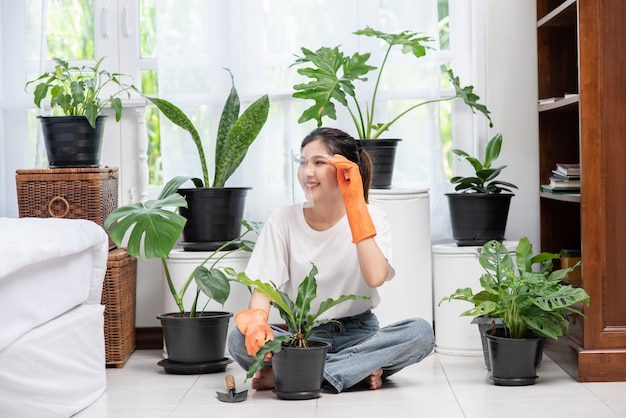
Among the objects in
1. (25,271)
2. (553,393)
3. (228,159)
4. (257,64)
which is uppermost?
(257,64)

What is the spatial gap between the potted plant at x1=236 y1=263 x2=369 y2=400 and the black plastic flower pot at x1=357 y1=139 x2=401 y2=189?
832 millimetres

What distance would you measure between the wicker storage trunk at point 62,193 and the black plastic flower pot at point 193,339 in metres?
0.49

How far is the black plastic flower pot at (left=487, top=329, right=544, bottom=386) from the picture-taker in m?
2.70

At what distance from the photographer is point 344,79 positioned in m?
3.20

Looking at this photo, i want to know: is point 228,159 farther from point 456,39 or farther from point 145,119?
point 456,39

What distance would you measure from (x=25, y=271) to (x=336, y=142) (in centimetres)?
100

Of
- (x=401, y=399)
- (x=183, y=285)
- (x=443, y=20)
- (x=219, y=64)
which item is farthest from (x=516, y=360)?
(x=219, y=64)

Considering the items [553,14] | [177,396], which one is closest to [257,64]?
[553,14]

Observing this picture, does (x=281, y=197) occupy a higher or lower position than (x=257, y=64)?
lower

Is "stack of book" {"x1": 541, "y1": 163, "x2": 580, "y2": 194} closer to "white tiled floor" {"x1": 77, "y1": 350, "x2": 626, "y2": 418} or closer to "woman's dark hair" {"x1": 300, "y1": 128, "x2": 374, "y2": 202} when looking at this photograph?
"white tiled floor" {"x1": 77, "y1": 350, "x2": 626, "y2": 418}

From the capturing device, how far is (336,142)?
2662 mm

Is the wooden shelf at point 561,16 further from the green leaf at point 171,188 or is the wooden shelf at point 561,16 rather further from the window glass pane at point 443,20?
the green leaf at point 171,188

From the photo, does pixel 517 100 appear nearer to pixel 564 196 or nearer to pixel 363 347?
pixel 564 196

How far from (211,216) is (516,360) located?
1.25 meters
